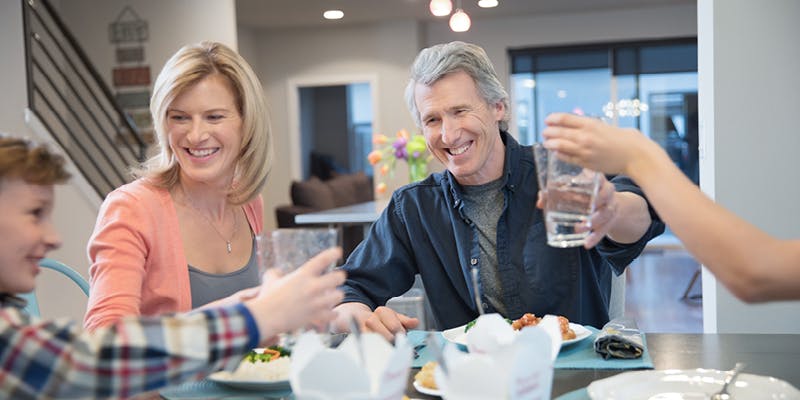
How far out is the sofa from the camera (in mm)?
6320

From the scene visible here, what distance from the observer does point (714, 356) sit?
1432 millimetres

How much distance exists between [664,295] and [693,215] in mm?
6001

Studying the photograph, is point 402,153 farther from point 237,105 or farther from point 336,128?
point 336,128

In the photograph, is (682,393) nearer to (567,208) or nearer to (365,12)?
(567,208)

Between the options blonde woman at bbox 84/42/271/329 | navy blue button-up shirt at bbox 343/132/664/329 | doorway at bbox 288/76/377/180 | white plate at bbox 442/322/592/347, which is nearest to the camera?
white plate at bbox 442/322/592/347

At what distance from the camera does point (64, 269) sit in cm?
213

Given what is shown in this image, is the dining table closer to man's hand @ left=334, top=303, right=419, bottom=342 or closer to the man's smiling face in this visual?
man's hand @ left=334, top=303, right=419, bottom=342

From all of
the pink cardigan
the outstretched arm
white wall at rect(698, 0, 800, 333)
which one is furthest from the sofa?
the outstretched arm

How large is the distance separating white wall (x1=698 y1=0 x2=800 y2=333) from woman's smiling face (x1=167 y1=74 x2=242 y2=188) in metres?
2.13

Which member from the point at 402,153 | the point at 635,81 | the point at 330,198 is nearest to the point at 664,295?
the point at 402,153

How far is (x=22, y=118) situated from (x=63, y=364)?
4.75m

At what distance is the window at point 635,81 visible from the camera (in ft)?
32.3

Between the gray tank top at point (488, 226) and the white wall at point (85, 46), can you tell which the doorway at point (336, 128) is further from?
the gray tank top at point (488, 226)

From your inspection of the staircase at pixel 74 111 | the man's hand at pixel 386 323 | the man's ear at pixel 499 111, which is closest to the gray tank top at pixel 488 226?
the man's ear at pixel 499 111
